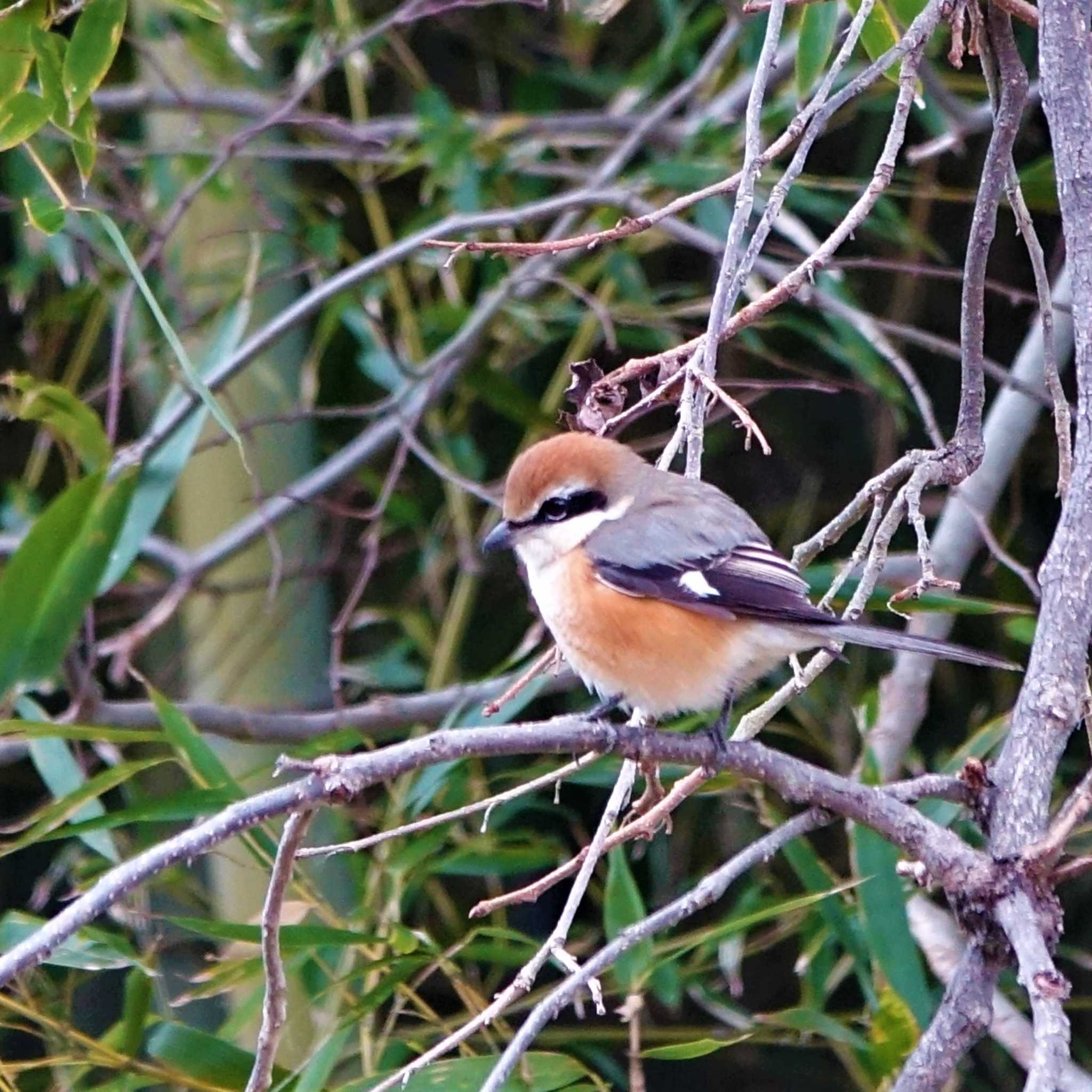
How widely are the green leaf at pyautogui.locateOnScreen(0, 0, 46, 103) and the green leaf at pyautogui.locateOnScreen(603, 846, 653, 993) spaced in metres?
1.08

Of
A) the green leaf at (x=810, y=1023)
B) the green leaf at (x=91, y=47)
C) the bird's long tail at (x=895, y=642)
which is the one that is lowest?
the green leaf at (x=810, y=1023)

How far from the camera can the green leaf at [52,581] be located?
185 cm

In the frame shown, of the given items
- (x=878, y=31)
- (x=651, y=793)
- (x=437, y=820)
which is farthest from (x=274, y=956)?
(x=878, y=31)

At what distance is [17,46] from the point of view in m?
1.59

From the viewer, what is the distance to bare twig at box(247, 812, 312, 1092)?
3.57ft

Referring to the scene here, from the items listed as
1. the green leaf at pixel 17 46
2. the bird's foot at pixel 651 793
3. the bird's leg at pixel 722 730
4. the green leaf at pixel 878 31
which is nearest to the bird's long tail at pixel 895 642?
the bird's leg at pixel 722 730

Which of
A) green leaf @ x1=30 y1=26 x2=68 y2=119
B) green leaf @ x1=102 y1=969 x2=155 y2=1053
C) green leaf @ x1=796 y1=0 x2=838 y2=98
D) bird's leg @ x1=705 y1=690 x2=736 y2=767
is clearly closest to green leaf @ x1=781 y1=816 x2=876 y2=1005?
bird's leg @ x1=705 y1=690 x2=736 y2=767

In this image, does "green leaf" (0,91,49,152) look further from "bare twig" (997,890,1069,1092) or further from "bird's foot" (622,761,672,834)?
"bare twig" (997,890,1069,1092)

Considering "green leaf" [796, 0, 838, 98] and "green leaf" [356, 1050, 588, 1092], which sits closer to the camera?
"green leaf" [356, 1050, 588, 1092]

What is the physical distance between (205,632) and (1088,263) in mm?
1944

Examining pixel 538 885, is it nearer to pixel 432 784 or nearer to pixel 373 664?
pixel 432 784

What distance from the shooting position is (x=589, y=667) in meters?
1.69

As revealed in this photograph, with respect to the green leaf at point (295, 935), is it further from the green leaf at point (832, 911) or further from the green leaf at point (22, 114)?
the green leaf at point (22, 114)

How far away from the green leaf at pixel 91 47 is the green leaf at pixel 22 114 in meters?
0.03
